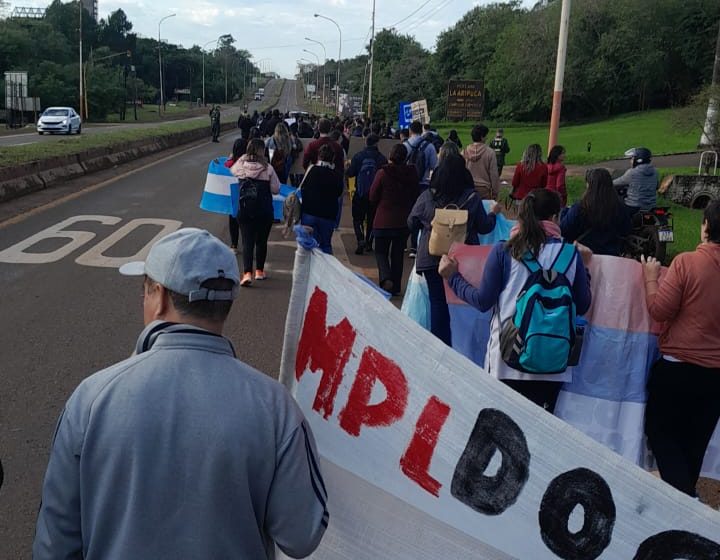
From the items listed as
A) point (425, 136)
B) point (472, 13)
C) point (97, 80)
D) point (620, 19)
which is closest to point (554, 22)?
point (620, 19)

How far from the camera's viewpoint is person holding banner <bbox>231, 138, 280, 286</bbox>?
26.3 ft

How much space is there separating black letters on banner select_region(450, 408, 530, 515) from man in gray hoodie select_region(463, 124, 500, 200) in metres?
7.58

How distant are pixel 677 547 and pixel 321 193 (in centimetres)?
617

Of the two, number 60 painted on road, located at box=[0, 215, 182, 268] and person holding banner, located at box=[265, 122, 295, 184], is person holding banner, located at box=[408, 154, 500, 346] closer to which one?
number 60 painted on road, located at box=[0, 215, 182, 268]

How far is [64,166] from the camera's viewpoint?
1662 centimetres

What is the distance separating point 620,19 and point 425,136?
53615 mm

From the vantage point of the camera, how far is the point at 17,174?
13.9 metres

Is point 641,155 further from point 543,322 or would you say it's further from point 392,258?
Answer: point 543,322

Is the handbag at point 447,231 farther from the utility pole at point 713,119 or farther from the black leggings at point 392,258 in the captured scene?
the utility pole at point 713,119

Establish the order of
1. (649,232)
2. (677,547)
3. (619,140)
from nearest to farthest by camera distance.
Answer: (677,547) < (649,232) < (619,140)

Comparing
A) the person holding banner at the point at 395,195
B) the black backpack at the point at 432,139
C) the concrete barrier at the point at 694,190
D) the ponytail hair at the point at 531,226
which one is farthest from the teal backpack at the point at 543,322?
the concrete barrier at the point at 694,190

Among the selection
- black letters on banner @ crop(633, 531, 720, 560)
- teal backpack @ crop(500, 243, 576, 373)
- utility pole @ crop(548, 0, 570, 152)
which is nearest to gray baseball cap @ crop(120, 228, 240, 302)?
black letters on banner @ crop(633, 531, 720, 560)

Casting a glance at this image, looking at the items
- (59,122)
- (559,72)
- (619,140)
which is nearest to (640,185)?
(559,72)

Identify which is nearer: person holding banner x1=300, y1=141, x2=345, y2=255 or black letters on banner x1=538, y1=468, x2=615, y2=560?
black letters on banner x1=538, y1=468, x2=615, y2=560
